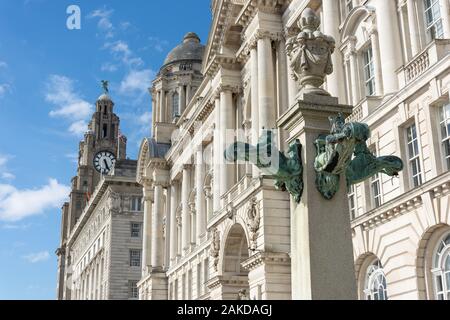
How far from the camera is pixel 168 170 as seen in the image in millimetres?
59000

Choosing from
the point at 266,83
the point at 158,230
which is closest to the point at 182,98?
the point at 158,230

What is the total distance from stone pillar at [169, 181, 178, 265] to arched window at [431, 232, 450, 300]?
34193 millimetres

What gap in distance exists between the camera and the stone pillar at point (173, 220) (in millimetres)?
54375

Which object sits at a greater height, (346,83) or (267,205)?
(346,83)

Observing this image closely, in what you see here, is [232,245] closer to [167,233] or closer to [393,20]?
[393,20]

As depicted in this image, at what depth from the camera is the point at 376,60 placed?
26422mm

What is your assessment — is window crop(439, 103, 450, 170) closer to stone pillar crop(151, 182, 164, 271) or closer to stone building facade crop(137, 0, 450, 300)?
stone building facade crop(137, 0, 450, 300)

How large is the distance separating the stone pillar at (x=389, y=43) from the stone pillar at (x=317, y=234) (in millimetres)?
15096

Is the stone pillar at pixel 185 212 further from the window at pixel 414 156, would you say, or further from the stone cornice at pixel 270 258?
the window at pixel 414 156

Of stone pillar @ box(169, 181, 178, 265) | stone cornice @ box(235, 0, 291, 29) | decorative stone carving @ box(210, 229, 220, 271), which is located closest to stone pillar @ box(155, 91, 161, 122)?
stone pillar @ box(169, 181, 178, 265)

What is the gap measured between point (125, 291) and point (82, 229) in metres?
32.6

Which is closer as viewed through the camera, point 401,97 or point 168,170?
point 401,97

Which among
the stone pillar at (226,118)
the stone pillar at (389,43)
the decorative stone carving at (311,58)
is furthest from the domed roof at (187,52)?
the decorative stone carving at (311,58)
